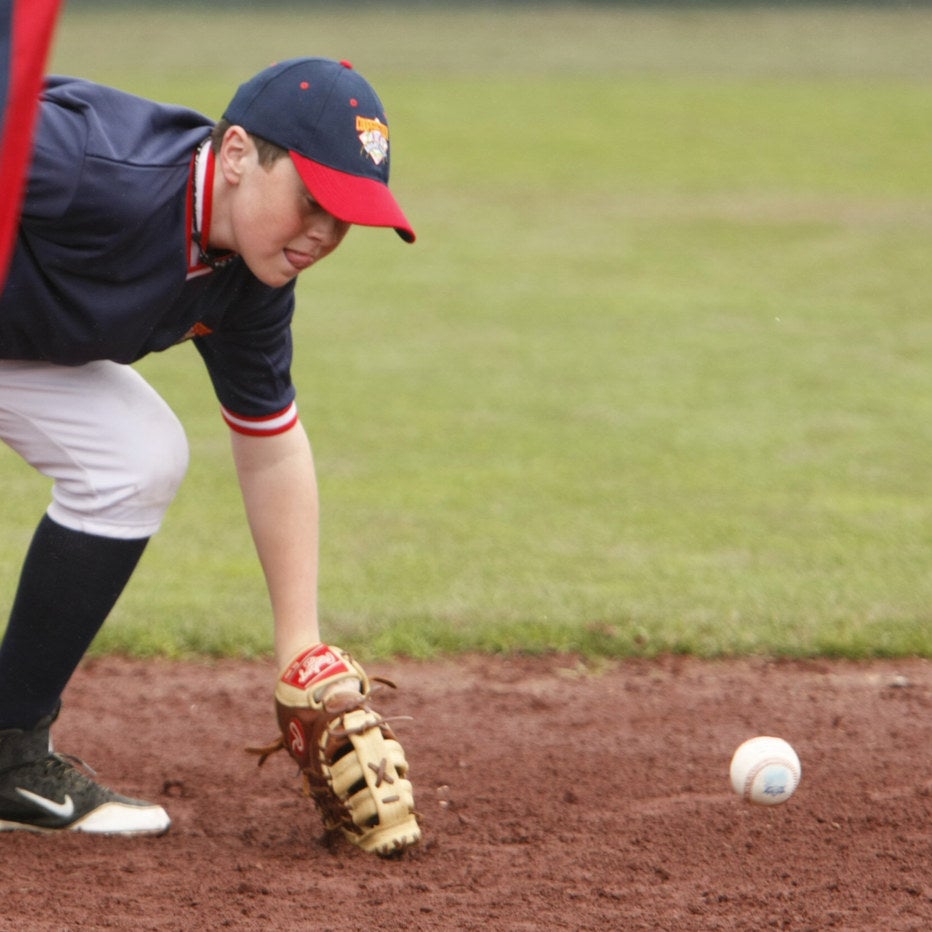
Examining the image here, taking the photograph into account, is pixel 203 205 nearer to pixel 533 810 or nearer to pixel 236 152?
pixel 236 152

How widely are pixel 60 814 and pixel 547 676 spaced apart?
1.53m

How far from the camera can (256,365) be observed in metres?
3.30

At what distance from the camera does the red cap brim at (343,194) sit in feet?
9.10

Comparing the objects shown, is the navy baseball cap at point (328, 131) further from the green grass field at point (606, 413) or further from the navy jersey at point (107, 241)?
the green grass field at point (606, 413)

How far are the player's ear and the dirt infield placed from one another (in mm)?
1354

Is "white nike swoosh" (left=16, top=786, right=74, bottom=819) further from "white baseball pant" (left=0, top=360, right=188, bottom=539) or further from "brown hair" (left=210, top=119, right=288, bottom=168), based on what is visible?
"brown hair" (left=210, top=119, right=288, bottom=168)

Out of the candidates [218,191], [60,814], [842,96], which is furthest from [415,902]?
[842,96]

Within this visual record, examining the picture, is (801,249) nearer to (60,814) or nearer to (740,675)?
(740,675)

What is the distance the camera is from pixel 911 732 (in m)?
3.84

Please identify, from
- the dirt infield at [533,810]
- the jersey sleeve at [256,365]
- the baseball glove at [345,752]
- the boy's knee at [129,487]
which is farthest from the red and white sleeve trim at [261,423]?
the dirt infield at [533,810]

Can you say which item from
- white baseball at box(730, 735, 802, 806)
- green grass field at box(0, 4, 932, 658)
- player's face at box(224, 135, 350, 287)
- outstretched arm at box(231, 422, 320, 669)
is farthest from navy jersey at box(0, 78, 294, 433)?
green grass field at box(0, 4, 932, 658)

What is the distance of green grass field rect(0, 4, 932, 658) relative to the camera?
4855 mm

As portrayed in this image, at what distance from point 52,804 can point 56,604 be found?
1.57ft

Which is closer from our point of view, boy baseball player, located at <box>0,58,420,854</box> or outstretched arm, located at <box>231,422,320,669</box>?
boy baseball player, located at <box>0,58,420,854</box>
